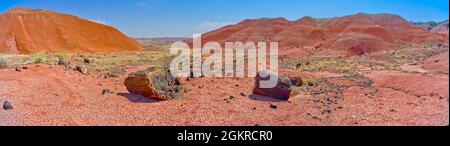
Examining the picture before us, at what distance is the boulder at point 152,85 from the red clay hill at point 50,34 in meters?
30.3

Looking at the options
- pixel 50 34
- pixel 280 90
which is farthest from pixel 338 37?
pixel 280 90

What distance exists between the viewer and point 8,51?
3600cm

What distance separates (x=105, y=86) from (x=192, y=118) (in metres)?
5.19

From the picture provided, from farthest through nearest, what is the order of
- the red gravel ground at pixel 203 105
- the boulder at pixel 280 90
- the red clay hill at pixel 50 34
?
1. the red clay hill at pixel 50 34
2. the boulder at pixel 280 90
3. the red gravel ground at pixel 203 105

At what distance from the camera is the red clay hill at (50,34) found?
3816 centimetres

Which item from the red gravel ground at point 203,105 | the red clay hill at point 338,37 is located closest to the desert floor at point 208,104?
the red gravel ground at point 203,105

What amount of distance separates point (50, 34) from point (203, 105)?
38501mm

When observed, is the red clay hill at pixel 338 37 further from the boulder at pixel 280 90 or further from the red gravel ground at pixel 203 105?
the boulder at pixel 280 90

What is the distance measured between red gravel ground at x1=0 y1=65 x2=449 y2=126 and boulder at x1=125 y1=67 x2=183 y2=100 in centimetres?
26

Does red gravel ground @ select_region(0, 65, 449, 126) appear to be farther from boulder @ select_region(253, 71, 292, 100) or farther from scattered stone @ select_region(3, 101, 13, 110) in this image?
boulder @ select_region(253, 71, 292, 100)

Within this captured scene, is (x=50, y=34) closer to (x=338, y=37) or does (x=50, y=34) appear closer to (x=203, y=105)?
(x=338, y=37)

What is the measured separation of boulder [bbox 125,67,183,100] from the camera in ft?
34.9

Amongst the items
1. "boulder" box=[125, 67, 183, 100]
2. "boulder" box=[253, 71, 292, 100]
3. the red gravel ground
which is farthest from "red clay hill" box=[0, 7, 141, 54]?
"boulder" box=[253, 71, 292, 100]
